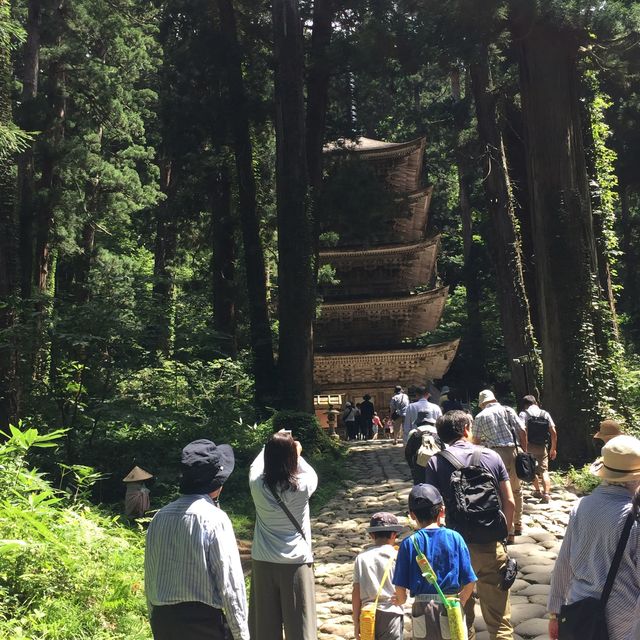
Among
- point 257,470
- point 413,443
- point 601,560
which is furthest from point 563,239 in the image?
point 601,560

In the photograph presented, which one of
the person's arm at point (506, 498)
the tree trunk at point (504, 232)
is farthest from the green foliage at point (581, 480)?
the person's arm at point (506, 498)

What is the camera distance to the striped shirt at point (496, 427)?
7.78 m

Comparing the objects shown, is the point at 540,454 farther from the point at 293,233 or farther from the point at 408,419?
the point at 293,233

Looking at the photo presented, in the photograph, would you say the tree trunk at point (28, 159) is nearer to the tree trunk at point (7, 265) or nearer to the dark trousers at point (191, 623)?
the tree trunk at point (7, 265)

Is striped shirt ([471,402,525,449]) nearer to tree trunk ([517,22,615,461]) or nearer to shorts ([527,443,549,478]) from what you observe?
shorts ([527,443,549,478])

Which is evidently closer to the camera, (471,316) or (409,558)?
(409,558)

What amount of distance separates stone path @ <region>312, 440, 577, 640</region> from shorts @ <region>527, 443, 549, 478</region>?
0.47m

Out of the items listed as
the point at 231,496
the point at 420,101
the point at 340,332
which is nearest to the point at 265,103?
the point at 340,332

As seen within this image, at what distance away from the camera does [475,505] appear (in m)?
4.51

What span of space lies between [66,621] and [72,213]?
1524 centimetres

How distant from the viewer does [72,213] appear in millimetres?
18750

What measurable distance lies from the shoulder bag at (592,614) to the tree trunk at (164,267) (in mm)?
9776

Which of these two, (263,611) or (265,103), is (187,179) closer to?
(265,103)

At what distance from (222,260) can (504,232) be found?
8731 millimetres
